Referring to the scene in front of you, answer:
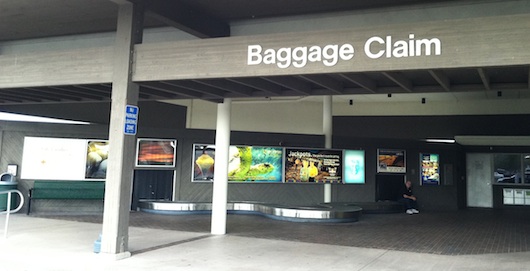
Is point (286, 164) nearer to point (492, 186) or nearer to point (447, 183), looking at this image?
point (447, 183)

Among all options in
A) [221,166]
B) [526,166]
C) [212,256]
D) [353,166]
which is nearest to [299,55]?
[212,256]

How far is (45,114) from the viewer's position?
13727 millimetres

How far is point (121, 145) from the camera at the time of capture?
7.23m

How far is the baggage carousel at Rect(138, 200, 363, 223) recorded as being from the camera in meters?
13.0

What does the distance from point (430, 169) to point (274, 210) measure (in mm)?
8062

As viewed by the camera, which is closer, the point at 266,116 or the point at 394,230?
the point at 394,230

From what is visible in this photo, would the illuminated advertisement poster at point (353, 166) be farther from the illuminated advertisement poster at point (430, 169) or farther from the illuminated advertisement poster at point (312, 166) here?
the illuminated advertisement poster at point (430, 169)

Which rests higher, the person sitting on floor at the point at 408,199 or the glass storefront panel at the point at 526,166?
the glass storefront panel at the point at 526,166

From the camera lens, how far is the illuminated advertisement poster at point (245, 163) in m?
15.4

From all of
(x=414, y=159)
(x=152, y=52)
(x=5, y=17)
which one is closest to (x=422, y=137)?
(x=414, y=159)

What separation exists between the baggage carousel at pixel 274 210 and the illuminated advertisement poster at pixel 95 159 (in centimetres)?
181

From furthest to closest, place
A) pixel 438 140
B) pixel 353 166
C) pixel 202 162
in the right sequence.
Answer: pixel 438 140 < pixel 353 166 < pixel 202 162

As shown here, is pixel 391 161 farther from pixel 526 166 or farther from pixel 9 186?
pixel 9 186

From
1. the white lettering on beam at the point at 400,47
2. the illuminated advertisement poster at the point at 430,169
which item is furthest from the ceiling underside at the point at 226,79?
the illuminated advertisement poster at the point at 430,169
